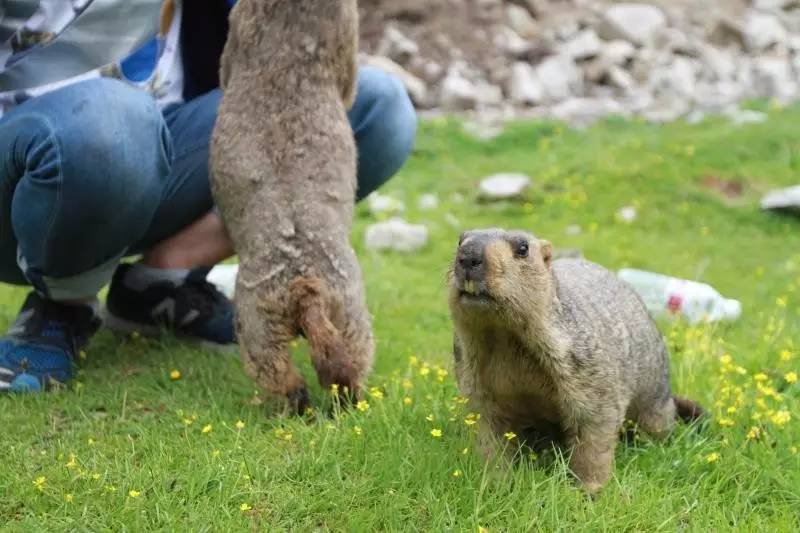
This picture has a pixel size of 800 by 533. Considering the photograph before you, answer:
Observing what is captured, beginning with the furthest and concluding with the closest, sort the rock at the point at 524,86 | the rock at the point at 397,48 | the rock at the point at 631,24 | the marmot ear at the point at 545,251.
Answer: the rock at the point at 631,24
the rock at the point at 397,48
the rock at the point at 524,86
the marmot ear at the point at 545,251

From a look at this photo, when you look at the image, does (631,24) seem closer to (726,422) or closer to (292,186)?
(292,186)

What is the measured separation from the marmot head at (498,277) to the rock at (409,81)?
9.13 metres

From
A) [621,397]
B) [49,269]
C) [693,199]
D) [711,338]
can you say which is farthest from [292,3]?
[693,199]

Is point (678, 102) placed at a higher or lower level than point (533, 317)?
lower

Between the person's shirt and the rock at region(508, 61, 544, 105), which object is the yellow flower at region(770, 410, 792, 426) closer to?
the person's shirt

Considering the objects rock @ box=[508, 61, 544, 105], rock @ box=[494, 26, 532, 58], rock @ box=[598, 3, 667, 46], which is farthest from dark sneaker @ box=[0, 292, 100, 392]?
rock @ box=[598, 3, 667, 46]

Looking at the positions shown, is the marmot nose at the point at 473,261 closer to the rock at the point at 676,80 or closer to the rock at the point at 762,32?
the rock at the point at 676,80

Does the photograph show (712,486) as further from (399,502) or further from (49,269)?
(49,269)

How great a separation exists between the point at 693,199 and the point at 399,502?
5.42 metres

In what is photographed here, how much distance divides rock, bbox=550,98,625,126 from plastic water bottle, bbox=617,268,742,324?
5.96m

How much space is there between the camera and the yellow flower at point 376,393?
326 centimetres

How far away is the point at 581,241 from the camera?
677 centimetres

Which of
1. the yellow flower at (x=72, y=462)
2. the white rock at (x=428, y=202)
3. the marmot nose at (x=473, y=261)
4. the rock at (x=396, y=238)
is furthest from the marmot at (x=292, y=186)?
the white rock at (x=428, y=202)

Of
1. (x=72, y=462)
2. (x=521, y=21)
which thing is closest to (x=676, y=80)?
(x=521, y=21)
